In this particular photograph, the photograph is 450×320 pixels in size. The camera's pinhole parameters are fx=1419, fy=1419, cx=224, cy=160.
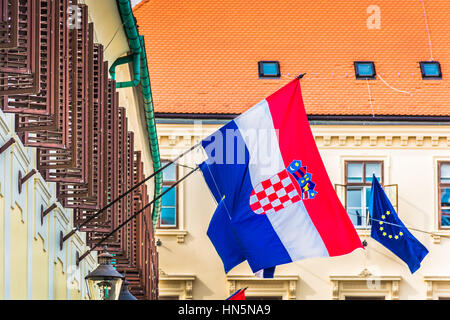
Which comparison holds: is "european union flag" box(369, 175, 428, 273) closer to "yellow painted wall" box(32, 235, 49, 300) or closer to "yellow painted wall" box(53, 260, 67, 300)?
"yellow painted wall" box(53, 260, 67, 300)

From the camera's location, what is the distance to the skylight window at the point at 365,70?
4159 cm

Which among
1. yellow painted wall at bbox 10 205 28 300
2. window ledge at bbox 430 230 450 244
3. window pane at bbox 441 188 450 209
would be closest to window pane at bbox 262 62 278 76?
window pane at bbox 441 188 450 209

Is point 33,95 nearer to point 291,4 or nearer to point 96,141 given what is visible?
point 96,141

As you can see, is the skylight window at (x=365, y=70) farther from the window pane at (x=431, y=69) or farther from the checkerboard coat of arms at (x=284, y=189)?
the checkerboard coat of arms at (x=284, y=189)

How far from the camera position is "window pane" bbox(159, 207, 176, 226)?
40188 millimetres

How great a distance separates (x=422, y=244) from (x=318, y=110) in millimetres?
4763

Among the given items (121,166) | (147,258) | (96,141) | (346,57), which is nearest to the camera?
(96,141)

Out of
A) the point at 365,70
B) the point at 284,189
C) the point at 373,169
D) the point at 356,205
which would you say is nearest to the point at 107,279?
the point at 284,189

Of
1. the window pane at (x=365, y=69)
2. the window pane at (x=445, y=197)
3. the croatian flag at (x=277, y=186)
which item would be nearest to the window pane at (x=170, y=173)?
the window pane at (x=365, y=69)

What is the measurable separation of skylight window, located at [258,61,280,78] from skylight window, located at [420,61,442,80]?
427 centimetres

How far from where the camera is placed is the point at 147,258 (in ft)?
84.3

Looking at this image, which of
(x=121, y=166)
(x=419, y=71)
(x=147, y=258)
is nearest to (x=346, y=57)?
A: (x=419, y=71)

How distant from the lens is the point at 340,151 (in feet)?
133

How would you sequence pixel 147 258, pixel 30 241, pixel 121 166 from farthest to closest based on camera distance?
pixel 147 258, pixel 121 166, pixel 30 241
